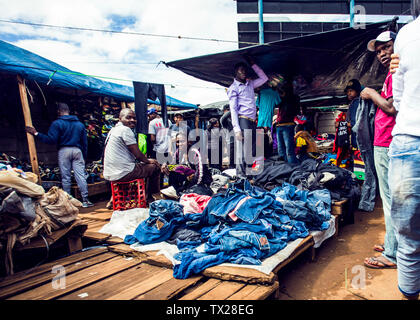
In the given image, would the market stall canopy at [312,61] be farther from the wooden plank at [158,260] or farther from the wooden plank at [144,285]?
the wooden plank at [144,285]

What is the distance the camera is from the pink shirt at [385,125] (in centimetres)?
243

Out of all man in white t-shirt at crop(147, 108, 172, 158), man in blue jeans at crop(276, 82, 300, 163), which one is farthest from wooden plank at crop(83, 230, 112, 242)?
man in white t-shirt at crop(147, 108, 172, 158)

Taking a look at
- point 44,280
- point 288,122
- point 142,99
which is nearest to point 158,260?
point 44,280

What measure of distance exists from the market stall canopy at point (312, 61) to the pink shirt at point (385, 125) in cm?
171

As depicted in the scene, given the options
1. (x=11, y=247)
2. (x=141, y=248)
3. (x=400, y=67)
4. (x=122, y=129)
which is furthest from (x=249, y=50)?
(x=11, y=247)

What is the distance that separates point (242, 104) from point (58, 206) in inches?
129

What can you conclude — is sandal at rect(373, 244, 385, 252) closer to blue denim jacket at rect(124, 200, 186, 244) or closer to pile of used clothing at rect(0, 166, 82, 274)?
blue denim jacket at rect(124, 200, 186, 244)

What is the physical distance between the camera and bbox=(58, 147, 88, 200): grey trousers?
4.90 meters

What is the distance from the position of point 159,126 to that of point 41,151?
3052 mm

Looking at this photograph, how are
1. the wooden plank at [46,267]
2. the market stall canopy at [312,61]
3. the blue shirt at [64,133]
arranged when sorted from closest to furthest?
the wooden plank at [46,267] < the market stall canopy at [312,61] < the blue shirt at [64,133]

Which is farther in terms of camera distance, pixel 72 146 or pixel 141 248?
pixel 72 146

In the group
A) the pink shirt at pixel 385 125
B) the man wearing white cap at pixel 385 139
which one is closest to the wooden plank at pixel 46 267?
the man wearing white cap at pixel 385 139
